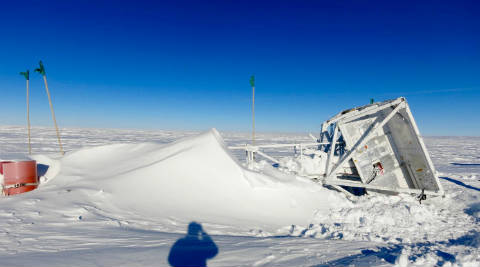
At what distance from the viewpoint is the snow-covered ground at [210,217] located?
357 cm

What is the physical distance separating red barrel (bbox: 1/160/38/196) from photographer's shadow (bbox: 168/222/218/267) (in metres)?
4.49

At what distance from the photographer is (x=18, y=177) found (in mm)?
6098

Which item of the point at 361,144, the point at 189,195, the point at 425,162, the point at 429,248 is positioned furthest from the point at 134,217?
the point at 425,162

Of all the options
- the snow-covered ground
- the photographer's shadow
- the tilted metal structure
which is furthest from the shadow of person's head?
the tilted metal structure

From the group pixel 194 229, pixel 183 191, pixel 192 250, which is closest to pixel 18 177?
pixel 183 191

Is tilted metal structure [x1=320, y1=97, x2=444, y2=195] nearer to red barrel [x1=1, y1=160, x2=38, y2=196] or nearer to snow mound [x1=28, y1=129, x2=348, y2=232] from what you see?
snow mound [x1=28, y1=129, x2=348, y2=232]

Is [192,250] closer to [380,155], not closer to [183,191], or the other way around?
[183,191]

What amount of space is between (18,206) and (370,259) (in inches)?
237

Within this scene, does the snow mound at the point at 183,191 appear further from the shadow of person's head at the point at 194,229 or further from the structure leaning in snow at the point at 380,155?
the structure leaning in snow at the point at 380,155

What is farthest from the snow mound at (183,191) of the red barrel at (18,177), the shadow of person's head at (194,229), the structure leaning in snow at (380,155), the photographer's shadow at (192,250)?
the structure leaning in snow at (380,155)

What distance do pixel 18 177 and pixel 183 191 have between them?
12.4ft

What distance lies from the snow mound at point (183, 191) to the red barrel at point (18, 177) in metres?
0.37

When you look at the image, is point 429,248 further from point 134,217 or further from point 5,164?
point 5,164

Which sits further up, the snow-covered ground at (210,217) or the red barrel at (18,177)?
the red barrel at (18,177)
